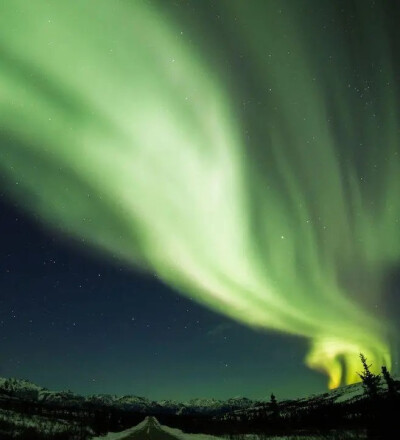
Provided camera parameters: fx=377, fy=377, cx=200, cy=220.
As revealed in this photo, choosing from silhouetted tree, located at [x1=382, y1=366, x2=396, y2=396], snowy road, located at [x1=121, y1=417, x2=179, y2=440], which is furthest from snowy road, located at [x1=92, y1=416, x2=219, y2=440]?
silhouetted tree, located at [x1=382, y1=366, x2=396, y2=396]

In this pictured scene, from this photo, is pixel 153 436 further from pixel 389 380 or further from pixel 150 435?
pixel 389 380

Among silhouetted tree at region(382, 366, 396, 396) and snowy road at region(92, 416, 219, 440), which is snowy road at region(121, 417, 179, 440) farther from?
silhouetted tree at region(382, 366, 396, 396)

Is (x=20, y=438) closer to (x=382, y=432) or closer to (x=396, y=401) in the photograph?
(x=382, y=432)

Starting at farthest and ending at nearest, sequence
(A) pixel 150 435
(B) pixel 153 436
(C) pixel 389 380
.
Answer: (C) pixel 389 380 < (A) pixel 150 435 < (B) pixel 153 436

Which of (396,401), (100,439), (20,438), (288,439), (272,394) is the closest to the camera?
(20,438)

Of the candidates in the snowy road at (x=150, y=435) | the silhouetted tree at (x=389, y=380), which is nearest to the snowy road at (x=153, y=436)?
the snowy road at (x=150, y=435)

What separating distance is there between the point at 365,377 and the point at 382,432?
33.3 m

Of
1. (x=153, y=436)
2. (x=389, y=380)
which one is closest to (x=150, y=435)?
(x=153, y=436)

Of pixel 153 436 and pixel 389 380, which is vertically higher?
pixel 389 380

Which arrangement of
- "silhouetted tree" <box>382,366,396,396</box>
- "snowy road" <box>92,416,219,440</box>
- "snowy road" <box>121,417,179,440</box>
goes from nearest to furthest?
1. "snowy road" <box>121,417,179,440</box>
2. "snowy road" <box>92,416,219,440</box>
3. "silhouetted tree" <box>382,366,396,396</box>

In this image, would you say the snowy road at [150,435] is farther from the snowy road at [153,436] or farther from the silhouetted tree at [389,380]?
the silhouetted tree at [389,380]

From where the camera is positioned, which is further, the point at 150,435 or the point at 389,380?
the point at 389,380

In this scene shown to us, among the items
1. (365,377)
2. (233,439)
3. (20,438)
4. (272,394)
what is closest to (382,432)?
(233,439)

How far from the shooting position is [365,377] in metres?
49.3
